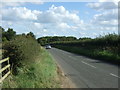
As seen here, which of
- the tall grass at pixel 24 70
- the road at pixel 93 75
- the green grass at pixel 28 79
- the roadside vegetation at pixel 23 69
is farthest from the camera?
the road at pixel 93 75

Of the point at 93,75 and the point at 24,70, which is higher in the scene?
the point at 24,70

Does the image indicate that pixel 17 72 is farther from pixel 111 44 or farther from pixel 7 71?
pixel 111 44

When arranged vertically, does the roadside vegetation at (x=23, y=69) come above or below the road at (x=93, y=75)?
above

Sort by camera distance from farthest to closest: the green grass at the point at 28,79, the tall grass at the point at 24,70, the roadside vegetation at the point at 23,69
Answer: the roadside vegetation at the point at 23,69 → the tall grass at the point at 24,70 → the green grass at the point at 28,79

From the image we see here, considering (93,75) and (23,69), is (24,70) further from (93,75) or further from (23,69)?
(93,75)

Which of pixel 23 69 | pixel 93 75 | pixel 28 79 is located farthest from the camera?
pixel 93 75

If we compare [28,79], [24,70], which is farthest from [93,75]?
[28,79]

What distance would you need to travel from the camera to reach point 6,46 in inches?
552

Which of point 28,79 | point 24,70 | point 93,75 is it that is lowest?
point 93,75

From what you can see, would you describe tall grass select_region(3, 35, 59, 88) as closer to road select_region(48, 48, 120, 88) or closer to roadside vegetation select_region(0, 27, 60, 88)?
roadside vegetation select_region(0, 27, 60, 88)

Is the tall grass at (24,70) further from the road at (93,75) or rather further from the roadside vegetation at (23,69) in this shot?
the road at (93,75)

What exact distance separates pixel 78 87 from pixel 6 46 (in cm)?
402

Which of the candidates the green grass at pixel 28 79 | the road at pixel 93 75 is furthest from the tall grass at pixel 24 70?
the road at pixel 93 75

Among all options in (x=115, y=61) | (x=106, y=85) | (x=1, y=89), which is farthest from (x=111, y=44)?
(x=1, y=89)
